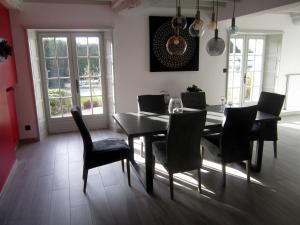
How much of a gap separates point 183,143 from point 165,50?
2.75 meters

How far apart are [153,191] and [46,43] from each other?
3465 mm

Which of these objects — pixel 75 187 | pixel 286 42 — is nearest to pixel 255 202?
pixel 75 187

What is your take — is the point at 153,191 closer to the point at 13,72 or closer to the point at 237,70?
the point at 13,72

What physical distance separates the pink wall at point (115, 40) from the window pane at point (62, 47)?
19.9 inches

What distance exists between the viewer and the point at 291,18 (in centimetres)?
563

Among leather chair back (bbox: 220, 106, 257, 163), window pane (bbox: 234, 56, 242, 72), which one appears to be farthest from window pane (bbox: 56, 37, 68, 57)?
window pane (bbox: 234, 56, 242, 72)

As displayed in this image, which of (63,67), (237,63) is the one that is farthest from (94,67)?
(237,63)

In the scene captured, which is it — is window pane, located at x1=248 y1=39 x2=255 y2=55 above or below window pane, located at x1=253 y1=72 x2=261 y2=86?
above

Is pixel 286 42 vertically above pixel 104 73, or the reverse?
pixel 286 42

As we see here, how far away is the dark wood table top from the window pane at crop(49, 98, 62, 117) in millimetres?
2288

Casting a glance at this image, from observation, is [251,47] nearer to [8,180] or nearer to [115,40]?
[115,40]

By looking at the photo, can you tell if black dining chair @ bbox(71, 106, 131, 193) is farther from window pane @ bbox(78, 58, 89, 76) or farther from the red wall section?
window pane @ bbox(78, 58, 89, 76)

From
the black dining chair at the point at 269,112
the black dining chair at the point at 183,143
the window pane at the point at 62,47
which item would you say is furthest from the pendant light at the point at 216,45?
the window pane at the point at 62,47

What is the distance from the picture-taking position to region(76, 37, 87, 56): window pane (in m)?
4.67
